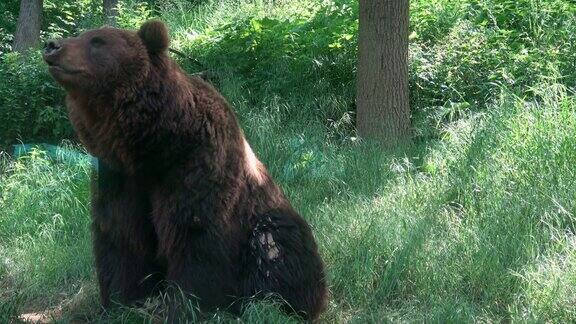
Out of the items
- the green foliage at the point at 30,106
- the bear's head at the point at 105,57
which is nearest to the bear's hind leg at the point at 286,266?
the bear's head at the point at 105,57

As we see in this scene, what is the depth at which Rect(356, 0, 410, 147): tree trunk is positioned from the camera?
793 cm

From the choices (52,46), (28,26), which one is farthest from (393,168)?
(28,26)

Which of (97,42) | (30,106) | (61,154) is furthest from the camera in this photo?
(30,106)

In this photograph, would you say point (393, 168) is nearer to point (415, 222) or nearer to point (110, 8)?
point (415, 222)

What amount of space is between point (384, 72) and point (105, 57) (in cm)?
442

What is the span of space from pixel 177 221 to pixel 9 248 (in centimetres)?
253

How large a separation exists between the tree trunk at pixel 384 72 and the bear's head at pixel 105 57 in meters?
4.02

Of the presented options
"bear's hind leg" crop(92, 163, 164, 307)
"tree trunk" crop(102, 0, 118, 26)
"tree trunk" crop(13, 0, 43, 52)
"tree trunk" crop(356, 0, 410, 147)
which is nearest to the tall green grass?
"bear's hind leg" crop(92, 163, 164, 307)

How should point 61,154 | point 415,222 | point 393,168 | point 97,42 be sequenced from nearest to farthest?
point 97,42
point 415,222
point 393,168
point 61,154

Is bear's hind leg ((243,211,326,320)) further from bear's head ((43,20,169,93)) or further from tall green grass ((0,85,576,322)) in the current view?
bear's head ((43,20,169,93))

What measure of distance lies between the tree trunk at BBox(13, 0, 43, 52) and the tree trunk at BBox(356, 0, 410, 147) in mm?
7387

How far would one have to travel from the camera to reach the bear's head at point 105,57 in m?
4.07

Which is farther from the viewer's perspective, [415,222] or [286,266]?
[415,222]

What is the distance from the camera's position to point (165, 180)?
426cm
